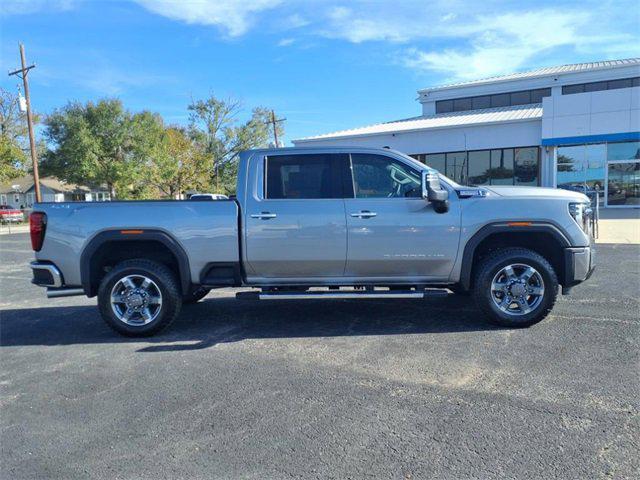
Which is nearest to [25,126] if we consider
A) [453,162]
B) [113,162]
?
[113,162]

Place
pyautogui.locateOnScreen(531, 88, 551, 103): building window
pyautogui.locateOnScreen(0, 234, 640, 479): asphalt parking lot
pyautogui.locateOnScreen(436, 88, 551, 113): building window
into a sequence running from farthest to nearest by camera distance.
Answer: pyautogui.locateOnScreen(436, 88, 551, 113): building window < pyautogui.locateOnScreen(531, 88, 551, 103): building window < pyautogui.locateOnScreen(0, 234, 640, 479): asphalt parking lot

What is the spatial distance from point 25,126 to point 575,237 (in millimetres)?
46434

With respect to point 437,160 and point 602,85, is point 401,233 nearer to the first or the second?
point 437,160

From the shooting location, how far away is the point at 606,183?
22984 millimetres

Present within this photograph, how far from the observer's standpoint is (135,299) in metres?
5.22

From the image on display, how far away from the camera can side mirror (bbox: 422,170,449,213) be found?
16.1 feet

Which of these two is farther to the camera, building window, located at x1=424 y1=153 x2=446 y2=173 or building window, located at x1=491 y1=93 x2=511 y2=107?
building window, located at x1=491 y1=93 x2=511 y2=107

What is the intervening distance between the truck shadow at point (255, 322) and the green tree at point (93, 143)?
35.8 meters

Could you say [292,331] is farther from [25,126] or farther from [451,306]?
[25,126]

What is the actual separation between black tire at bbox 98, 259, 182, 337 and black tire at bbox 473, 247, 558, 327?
3.30 m

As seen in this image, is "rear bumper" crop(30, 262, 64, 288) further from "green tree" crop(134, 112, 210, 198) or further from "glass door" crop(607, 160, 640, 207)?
"green tree" crop(134, 112, 210, 198)

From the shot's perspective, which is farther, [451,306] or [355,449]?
[451,306]

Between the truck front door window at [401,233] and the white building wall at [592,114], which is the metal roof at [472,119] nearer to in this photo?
the white building wall at [592,114]

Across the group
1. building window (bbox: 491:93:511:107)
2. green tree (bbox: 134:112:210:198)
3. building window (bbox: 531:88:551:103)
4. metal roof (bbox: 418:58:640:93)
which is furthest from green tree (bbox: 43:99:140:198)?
building window (bbox: 531:88:551:103)
